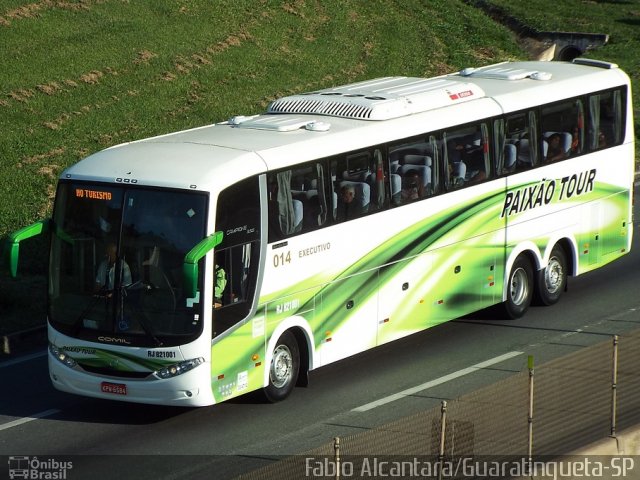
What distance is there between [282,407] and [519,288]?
5395 mm

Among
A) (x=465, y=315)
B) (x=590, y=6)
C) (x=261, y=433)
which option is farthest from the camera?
(x=590, y=6)

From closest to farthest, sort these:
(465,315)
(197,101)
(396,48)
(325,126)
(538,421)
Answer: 1. (538,421)
2. (325,126)
3. (465,315)
4. (197,101)
5. (396,48)

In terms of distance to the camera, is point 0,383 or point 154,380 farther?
point 0,383

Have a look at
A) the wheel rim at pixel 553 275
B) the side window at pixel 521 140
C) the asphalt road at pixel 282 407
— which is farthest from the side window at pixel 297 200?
the wheel rim at pixel 553 275

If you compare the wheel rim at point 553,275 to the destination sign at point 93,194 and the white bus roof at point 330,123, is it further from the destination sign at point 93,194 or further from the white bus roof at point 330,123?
the destination sign at point 93,194

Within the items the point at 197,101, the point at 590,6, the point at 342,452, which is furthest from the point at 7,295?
the point at 590,6

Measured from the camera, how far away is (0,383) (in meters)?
17.3

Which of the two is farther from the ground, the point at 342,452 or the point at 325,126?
the point at 325,126

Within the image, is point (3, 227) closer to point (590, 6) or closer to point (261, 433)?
point (261, 433)

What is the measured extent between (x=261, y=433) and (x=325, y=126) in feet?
13.4

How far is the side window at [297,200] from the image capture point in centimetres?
1562

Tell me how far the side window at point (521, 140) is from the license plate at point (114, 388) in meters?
7.03

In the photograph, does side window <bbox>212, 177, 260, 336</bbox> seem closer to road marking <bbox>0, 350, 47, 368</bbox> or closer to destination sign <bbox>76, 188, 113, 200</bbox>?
destination sign <bbox>76, 188, 113, 200</bbox>

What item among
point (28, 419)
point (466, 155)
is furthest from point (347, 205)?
point (28, 419)
